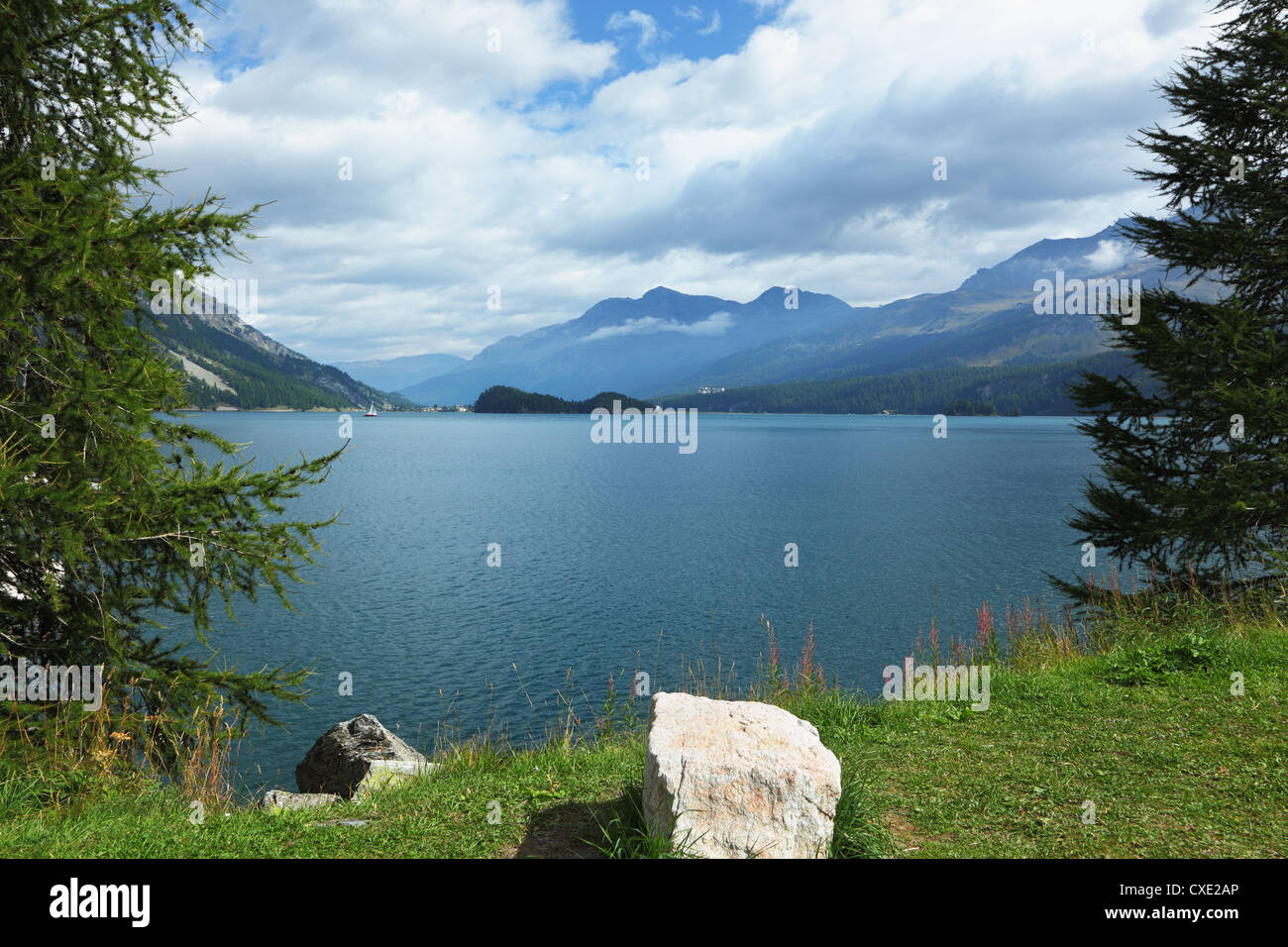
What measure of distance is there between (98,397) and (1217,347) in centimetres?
1768

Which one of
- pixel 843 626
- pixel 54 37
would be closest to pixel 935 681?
pixel 54 37

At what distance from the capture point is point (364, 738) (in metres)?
13.0

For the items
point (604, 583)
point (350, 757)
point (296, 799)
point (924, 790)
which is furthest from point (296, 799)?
point (604, 583)

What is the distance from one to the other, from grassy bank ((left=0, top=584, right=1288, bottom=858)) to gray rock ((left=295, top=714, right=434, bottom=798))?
283cm

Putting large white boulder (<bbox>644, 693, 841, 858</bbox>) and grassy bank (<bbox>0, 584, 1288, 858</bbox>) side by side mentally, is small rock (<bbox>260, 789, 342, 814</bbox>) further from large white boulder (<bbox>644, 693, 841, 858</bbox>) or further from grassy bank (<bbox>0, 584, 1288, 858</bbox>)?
large white boulder (<bbox>644, 693, 841, 858</bbox>)

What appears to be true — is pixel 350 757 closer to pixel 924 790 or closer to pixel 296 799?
pixel 296 799

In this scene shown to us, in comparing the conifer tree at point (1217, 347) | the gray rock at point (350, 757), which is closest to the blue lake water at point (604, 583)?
the gray rock at point (350, 757)

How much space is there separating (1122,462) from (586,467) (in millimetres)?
85273

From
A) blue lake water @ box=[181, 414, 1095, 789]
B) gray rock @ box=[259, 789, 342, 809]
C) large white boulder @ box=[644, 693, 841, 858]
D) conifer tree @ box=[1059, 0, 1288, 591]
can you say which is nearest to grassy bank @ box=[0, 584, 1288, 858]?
large white boulder @ box=[644, 693, 841, 858]

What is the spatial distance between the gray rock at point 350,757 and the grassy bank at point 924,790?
2.83 meters

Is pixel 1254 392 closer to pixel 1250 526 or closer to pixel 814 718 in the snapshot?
pixel 1250 526

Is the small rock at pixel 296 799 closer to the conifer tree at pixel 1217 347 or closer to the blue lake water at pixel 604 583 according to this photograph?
the blue lake water at pixel 604 583

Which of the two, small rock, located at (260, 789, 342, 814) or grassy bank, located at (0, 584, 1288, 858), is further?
small rock, located at (260, 789, 342, 814)

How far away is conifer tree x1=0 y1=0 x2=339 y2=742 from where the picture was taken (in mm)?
7969
